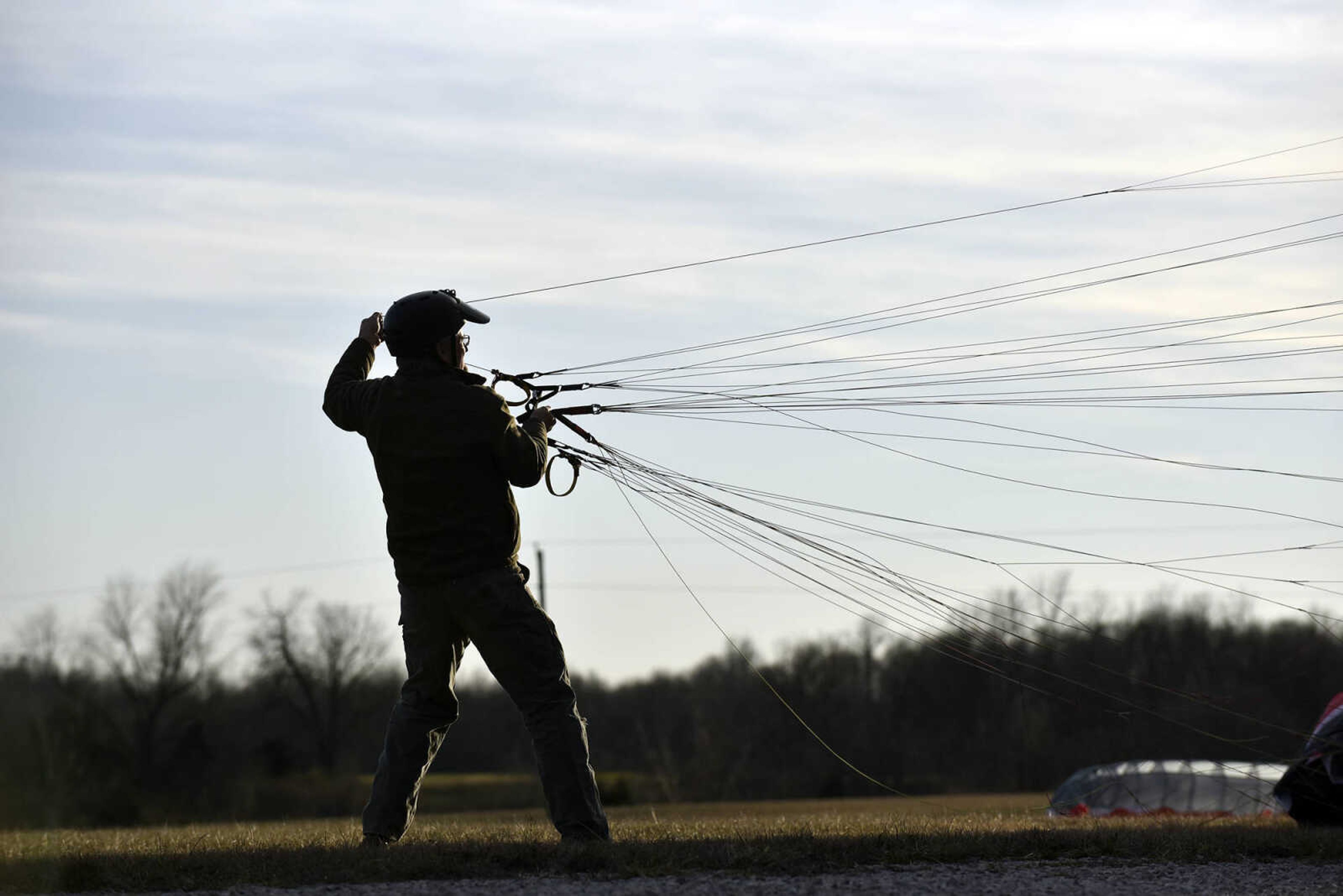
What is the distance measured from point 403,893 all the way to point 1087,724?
43579 millimetres

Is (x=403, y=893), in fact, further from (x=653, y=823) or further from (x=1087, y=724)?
→ (x=1087, y=724)

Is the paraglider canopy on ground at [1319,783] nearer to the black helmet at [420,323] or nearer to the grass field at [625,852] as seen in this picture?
the grass field at [625,852]

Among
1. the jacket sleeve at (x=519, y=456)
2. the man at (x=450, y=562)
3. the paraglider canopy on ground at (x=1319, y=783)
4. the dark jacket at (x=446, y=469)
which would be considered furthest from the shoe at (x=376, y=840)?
the paraglider canopy on ground at (x=1319, y=783)

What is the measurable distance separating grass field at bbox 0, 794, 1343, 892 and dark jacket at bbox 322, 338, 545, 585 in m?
1.35

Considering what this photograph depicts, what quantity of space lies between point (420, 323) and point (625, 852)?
8.95 feet

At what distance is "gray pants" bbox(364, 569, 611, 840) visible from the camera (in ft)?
22.5

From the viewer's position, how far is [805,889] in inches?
220

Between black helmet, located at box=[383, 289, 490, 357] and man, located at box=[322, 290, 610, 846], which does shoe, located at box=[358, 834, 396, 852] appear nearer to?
man, located at box=[322, 290, 610, 846]

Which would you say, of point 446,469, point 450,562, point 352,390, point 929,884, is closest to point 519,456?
point 446,469

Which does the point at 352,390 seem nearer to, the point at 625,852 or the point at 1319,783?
the point at 625,852

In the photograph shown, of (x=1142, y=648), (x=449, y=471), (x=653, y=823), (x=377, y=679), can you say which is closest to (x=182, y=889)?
(x=449, y=471)

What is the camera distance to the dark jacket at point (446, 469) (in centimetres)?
703

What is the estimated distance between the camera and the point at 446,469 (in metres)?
7.04

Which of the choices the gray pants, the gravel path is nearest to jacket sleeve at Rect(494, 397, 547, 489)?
the gray pants
